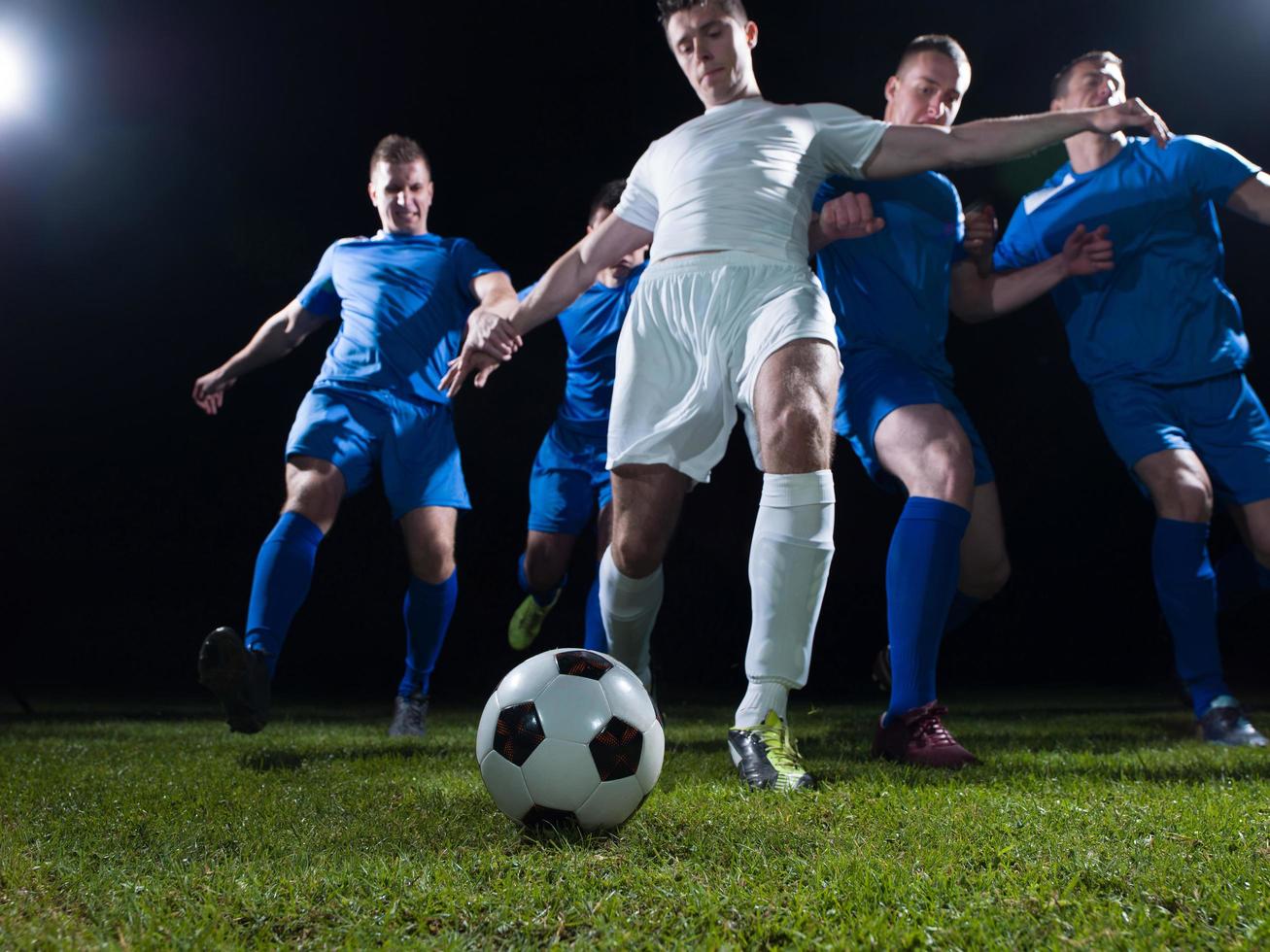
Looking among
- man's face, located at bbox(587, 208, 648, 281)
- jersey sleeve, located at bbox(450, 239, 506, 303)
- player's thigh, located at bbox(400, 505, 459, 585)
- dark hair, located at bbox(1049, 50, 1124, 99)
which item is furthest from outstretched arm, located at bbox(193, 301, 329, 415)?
dark hair, located at bbox(1049, 50, 1124, 99)

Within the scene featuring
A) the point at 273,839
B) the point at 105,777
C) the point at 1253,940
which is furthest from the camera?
the point at 105,777

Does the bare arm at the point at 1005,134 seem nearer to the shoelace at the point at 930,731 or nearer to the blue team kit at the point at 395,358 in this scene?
the shoelace at the point at 930,731

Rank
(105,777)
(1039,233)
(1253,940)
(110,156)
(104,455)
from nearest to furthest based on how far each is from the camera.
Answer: (1253,940), (105,777), (1039,233), (110,156), (104,455)

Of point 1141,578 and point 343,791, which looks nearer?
point 343,791

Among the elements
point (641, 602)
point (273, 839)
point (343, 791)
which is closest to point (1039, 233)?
point (641, 602)

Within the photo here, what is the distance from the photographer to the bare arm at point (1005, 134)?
86.8 inches

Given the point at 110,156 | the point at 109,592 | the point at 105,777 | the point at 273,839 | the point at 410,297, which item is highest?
the point at 110,156

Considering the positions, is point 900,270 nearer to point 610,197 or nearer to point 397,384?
point 610,197

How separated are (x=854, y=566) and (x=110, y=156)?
232 inches

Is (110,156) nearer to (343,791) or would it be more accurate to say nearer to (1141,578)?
(343,791)

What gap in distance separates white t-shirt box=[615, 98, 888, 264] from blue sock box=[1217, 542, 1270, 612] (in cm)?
206

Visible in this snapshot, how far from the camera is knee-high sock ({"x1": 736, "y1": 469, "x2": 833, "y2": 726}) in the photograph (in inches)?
78.4

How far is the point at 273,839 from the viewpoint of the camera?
153 centimetres

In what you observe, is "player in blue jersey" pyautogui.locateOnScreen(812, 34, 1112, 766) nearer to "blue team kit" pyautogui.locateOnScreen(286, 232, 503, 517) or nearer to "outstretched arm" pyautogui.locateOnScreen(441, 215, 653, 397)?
"outstretched arm" pyautogui.locateOnScreen(441, 215, 653, 397)
